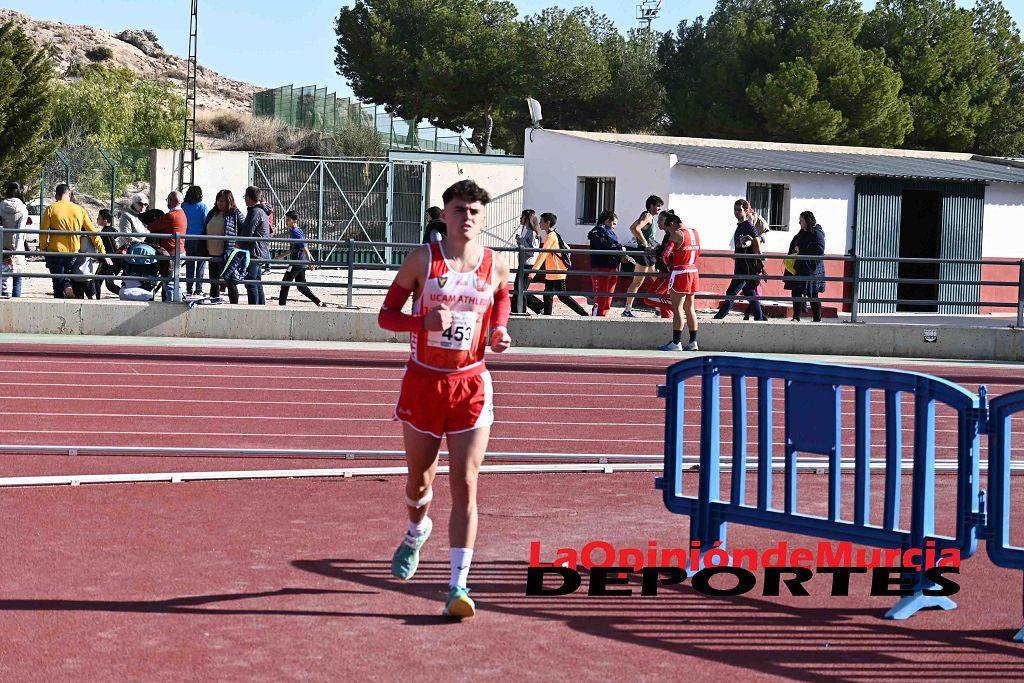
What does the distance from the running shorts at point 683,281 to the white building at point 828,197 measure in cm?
1244

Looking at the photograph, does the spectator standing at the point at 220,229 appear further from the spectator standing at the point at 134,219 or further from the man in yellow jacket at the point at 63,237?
the man in yellow jacket at the point at 63,237

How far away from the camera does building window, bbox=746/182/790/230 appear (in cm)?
3316

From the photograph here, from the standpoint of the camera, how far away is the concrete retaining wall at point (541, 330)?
19500mm

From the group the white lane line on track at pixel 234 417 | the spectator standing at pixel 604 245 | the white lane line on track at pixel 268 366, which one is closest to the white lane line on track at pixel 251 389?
the white lane line on track at pixel 268 366

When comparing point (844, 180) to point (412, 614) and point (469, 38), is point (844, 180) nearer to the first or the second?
point (412, 614)

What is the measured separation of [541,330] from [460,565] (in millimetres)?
14088

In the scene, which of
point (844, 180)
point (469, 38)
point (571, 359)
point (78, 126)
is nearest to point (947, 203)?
point (844, 180)

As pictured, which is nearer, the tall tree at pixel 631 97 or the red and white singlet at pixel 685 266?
the red and white singlet at pixel 685 266

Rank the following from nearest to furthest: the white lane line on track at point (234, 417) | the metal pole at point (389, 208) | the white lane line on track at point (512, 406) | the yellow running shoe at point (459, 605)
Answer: the yellow running shoe at point (459, 605)
the white lane line on track at point (234, 417)
the white lane line on track at point (512, 406)
the metal pole at point (389, 208)

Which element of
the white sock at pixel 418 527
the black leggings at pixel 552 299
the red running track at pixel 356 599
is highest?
the black leggings at pixel 552 299

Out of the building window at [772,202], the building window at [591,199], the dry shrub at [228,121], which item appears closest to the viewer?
the building window at [772,202]

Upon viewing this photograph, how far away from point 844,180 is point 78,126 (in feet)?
170

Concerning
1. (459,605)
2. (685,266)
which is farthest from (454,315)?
(685,266)

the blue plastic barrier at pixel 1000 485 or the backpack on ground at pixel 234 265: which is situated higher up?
the backpack on ground at pixel 234 265
